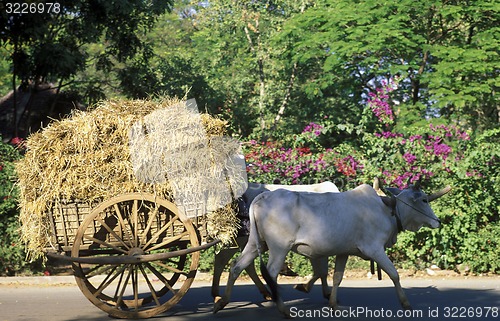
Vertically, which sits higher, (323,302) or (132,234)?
(132,234)

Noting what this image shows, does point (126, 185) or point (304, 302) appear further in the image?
point (304, 302)

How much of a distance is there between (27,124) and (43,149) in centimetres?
1213

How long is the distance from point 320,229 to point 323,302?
5.61 ft

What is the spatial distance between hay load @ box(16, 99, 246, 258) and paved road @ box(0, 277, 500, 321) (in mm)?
1176

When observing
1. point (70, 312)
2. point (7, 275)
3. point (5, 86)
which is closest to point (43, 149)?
point (70, 312)

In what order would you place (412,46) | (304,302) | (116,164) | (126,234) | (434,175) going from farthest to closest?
(412,46)
(434,175)
(304,302)
(126,234)
(116,164)

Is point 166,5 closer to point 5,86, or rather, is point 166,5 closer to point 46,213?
point 46,213

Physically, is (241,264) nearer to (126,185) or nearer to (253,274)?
(253,274)

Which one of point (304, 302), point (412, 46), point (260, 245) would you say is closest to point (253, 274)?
point (304, 302)

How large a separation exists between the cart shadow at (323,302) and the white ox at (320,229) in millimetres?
410

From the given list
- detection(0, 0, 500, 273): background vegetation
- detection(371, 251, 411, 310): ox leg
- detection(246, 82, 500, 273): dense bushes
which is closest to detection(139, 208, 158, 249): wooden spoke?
detection(0, 0, 500, 273): background vegetation

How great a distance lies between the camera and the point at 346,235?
8.53 meters

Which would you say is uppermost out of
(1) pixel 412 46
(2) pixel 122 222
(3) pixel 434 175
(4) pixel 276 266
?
(1) pixel 412 46

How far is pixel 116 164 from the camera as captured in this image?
8531mm
